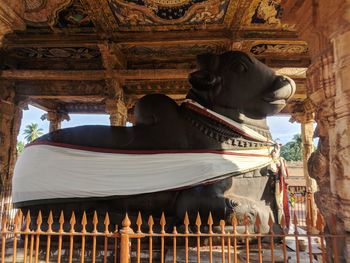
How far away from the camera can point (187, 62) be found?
28.6ft

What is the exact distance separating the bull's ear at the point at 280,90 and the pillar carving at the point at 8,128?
7381 millimetres

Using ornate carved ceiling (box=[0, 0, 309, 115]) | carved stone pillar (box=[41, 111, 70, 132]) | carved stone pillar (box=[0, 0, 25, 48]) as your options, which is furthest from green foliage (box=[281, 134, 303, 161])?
carved stone pillar (box=[0, 0, 25, 48])

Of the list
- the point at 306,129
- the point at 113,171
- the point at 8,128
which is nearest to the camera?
the point at 113,171

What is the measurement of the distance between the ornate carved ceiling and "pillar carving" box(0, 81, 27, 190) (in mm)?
724

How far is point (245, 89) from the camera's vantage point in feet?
12.8

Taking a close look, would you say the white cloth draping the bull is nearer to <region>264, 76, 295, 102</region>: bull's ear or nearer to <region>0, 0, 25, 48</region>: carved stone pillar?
<region>264, 76, 295, 102</region>: bull's ear

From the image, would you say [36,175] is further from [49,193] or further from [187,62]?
[187,62]

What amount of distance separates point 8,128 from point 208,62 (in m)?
6.91

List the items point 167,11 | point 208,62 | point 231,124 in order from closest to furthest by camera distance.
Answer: point 231,124, point 208,62, point 167,11

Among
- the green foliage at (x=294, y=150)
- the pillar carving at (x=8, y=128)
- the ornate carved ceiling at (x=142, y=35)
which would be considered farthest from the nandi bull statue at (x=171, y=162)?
the green foliage at (x=294, y=150)

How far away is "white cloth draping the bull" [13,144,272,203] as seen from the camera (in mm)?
3395

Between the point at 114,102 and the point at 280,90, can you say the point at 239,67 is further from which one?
the point at 114,102

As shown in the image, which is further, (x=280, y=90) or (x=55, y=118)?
(x=55, y=118)

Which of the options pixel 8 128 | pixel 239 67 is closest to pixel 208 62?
pixel 239 67
